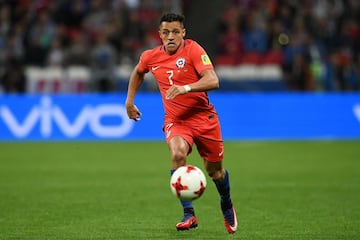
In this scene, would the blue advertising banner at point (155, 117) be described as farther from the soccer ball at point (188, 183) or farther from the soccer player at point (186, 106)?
the soccer ball at point (188, 183)

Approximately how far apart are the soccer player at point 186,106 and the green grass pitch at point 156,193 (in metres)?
0.45

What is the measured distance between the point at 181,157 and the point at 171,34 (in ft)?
3.90

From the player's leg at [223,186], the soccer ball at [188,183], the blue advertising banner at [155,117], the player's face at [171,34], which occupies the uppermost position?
the player's face at [171,34]

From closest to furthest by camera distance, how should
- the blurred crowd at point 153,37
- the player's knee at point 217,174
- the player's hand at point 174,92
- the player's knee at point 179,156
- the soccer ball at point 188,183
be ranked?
the player's hand at point 174,92, the soccer ball at point 188,183, the player's knee at point 179,156, the player's knee at point 217,174, the blurred crowd at point 153,37

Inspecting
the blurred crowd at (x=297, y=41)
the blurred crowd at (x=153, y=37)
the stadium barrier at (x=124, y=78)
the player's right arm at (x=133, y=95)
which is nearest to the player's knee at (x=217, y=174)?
the player's right arm at (x=133, y=95)

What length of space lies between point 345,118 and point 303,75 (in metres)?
2.40

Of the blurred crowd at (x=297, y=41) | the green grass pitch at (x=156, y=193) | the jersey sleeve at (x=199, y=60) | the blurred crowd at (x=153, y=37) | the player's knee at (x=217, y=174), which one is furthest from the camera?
the blurred crowd at (x=297, y=41)

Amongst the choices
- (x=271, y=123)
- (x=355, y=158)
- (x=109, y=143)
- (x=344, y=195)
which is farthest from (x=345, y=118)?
(x=344, y=195)

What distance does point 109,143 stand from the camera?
18703 millimetres

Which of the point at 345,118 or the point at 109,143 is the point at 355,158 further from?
the point at 109,143

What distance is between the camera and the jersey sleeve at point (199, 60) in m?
7.70

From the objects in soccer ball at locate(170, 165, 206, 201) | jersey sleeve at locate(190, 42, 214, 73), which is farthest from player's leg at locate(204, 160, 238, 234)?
jersey sleeve at locate(190, 42, 214, 73)

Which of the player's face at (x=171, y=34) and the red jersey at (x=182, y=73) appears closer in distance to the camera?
the player's face at (x=171, y=34)

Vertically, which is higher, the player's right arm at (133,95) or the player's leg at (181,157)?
the player's right arm at (133,95)
